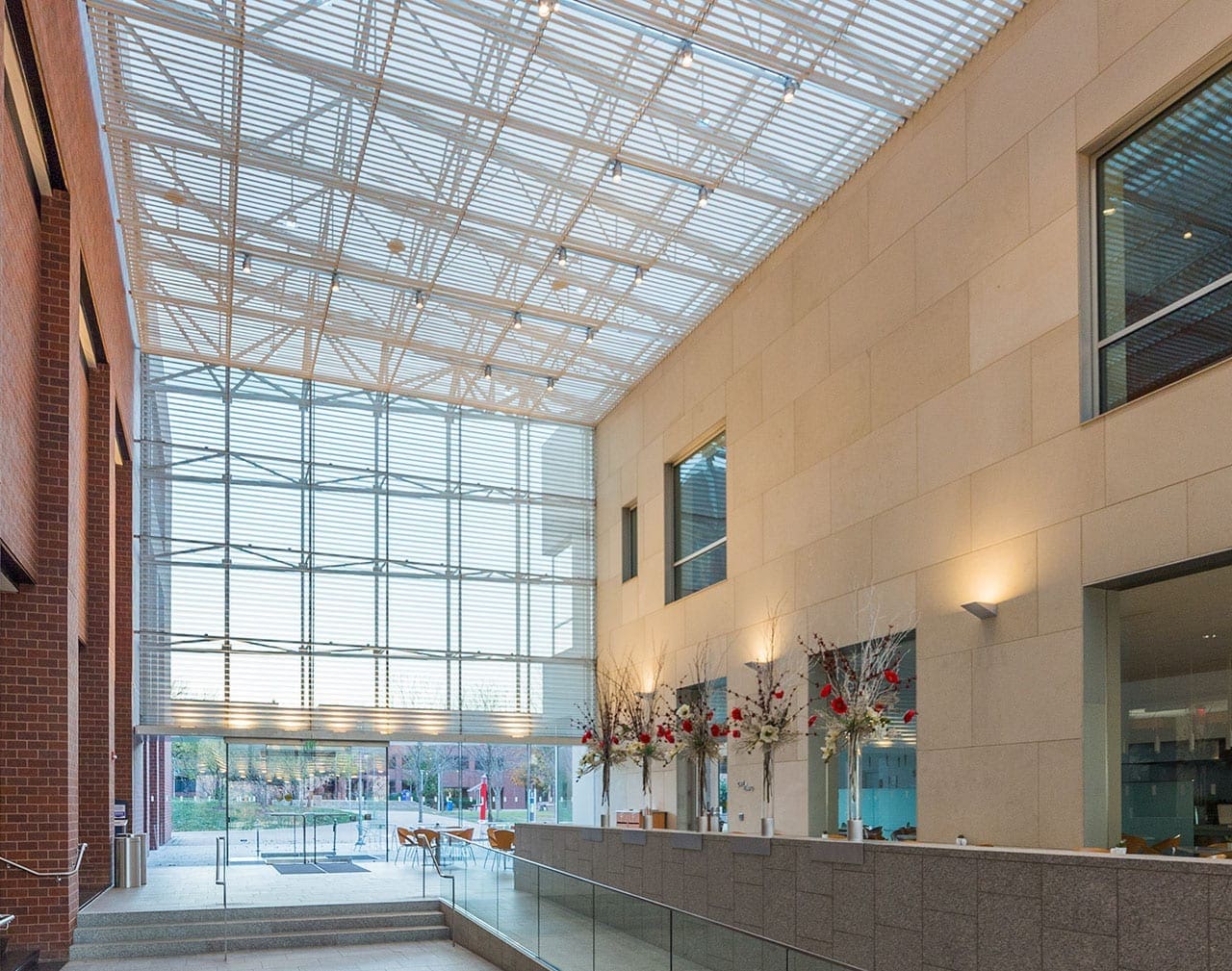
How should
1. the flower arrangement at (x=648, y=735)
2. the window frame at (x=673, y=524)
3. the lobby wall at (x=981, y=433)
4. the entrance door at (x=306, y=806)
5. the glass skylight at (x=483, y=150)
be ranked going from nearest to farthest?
the lobby wall at (x=981, y=433)
the glass skylight at (x=483, y=150)
the flower arrangement at (x=648, y=735)
the window frame at (x=673, y=524)
the entrance door at (x=306, y=806)

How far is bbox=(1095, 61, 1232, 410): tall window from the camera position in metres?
8.77

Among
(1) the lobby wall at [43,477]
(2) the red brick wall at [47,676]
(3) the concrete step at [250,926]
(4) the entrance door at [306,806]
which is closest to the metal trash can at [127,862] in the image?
(4) the entrance door at [306,806]

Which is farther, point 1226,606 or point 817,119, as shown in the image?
point 817,119

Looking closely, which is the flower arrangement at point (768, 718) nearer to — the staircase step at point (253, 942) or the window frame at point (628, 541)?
the staircase step at point (253, 942)

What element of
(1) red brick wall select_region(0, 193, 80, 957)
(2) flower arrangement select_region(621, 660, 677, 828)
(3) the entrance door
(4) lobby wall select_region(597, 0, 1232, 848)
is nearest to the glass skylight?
(4) lobby wall select_region(597, 0, 1232, 848)

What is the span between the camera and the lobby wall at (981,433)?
9148 millimetres

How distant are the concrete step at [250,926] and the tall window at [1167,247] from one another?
1035cm

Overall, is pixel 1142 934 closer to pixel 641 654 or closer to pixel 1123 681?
pixel 1123 681

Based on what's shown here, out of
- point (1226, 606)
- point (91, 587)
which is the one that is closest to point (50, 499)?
point (91, 587)

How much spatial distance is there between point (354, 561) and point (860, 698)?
1378 centimetres

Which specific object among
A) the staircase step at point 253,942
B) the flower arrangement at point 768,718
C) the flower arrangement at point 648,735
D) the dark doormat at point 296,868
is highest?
the flower arrangement at point 768,718

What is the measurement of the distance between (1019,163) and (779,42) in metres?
2.88

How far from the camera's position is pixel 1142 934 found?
627cm

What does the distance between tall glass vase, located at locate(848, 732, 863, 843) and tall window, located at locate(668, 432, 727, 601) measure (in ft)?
23.2
